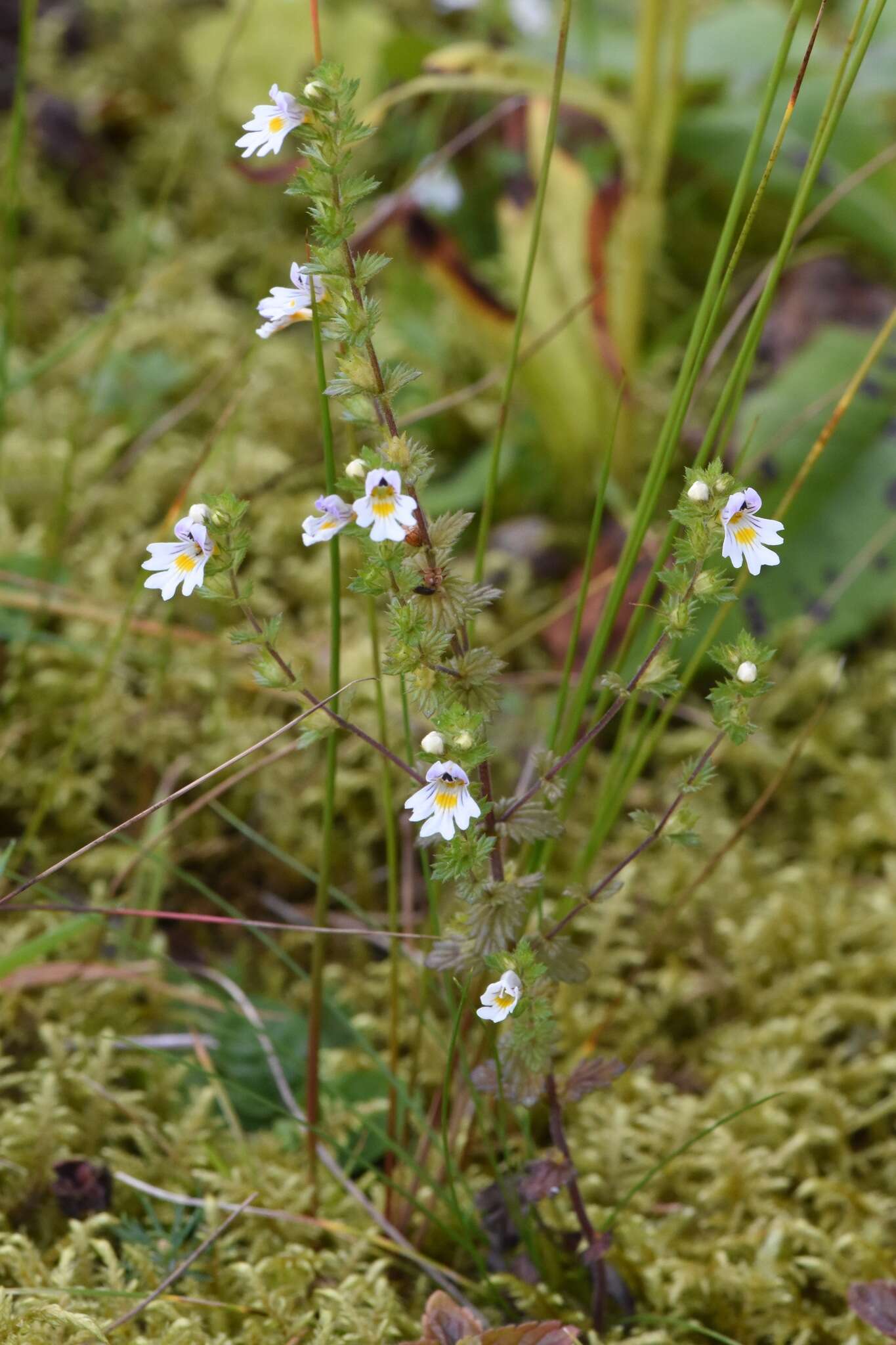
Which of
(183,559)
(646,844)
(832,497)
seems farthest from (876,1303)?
(832,497)

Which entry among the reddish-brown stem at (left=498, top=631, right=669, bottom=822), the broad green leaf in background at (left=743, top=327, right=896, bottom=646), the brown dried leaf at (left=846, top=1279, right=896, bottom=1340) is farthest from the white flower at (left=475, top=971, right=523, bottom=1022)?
the broad green leaf in background at (left=743, top=327, right=896, bottom=646)

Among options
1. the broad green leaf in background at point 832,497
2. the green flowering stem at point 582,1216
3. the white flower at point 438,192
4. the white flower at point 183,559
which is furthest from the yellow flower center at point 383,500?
the white flower at point 438,192

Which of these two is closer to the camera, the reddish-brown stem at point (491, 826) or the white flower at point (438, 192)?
the reddish-brown stem at point (491, 826)

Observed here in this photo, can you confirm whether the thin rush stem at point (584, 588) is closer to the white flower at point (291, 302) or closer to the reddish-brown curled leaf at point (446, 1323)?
the white flower at point (291, 302)

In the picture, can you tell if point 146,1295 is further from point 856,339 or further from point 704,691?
point 856,339

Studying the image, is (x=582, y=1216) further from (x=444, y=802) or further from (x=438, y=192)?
(x=438, y=192)

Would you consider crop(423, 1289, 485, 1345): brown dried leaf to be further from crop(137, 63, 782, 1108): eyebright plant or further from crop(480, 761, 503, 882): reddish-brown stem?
crop(480, 761, 503, 882): reddish-brown stem

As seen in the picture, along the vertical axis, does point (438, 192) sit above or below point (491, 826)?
above
